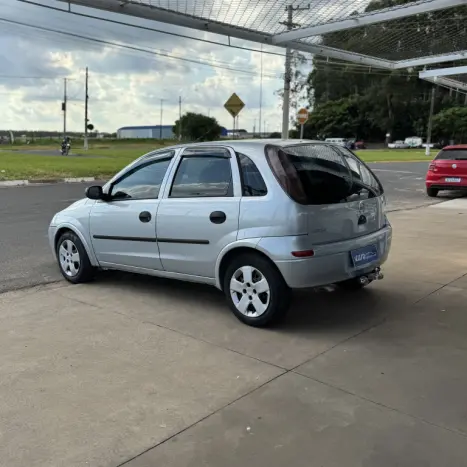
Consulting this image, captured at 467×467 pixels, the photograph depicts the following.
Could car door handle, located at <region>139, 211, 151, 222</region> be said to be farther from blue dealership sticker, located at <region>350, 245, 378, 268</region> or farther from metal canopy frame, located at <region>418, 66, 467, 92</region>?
metal canopy frame, located at <region>418, 66, 467, 92</region>

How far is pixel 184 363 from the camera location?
392 cm

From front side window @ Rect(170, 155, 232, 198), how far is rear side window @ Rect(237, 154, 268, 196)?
0.47ft

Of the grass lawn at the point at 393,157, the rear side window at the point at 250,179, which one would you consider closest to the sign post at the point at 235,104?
the rear side window at the point at 250,179

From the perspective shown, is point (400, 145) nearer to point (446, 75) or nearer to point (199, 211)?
point (446, 75)

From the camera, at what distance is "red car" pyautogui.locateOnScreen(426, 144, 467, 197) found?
15.2m

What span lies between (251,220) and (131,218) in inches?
59.9

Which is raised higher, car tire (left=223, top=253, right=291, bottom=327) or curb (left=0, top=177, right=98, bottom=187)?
curb (left=0, top=177, right=98, bottom=187)

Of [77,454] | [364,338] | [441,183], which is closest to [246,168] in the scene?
[364,338]

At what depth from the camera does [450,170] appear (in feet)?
50.4

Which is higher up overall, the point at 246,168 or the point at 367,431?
the point at 246,168

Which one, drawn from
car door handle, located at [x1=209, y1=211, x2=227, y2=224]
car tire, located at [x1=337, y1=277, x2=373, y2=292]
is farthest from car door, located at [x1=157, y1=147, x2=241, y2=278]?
car tire, located at [x1=337, y1=277, x2=373, y2=292]

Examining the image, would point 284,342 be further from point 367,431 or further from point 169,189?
point 169,189

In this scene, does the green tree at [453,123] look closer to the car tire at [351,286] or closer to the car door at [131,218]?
the car tire at [351,286]

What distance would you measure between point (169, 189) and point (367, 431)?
3032mm
